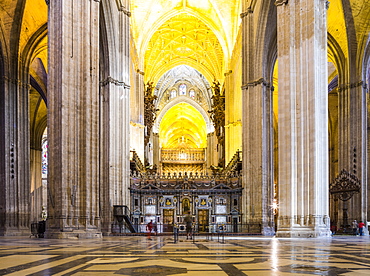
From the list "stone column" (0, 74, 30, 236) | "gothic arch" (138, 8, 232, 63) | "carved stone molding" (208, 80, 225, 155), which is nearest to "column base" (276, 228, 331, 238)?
"stone column" (0, 74, 30, 236)

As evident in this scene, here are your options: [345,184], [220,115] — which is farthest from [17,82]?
[220,115]

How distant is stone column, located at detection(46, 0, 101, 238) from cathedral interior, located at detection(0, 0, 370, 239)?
46mm

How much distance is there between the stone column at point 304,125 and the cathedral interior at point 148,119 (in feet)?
0.16

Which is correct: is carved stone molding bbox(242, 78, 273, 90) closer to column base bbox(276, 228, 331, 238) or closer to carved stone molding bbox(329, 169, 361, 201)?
carved stone molding bbox(329, 169, 361, 201)

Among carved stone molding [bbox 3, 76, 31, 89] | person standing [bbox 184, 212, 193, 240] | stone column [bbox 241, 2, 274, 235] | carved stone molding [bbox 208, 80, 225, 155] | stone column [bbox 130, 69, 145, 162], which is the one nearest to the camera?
person standing [bbox 184, 212, 193, 240]

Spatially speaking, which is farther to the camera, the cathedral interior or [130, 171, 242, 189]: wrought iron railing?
[130, 171, 242, 189]: wrought iron railing

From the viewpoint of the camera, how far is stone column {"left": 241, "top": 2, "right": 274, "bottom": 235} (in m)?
26.6

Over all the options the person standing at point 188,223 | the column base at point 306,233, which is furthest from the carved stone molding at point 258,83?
the person standing at point 188,223

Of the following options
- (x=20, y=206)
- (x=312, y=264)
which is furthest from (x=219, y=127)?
(x=312, y=264)

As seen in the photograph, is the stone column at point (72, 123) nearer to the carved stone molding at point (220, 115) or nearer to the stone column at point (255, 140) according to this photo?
the stone column at point (255, 140)

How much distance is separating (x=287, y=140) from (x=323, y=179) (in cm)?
212

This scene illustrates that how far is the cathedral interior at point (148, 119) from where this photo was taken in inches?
630

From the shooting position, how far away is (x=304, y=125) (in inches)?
656

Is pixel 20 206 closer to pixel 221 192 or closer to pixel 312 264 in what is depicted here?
pixel 221 192
